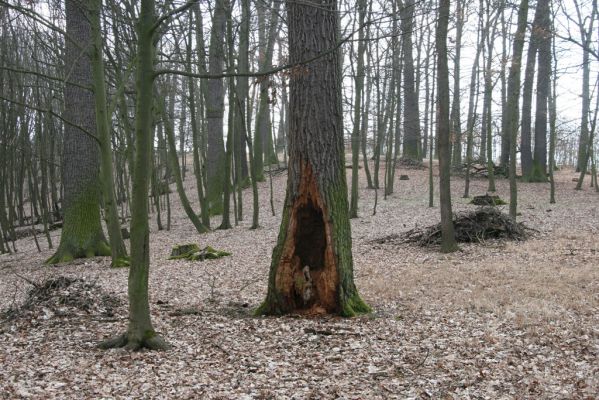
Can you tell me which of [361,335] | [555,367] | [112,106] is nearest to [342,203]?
[361,335]

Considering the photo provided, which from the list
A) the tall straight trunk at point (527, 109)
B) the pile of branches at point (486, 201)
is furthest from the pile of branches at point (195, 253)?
the tall straight trunk at point (527, 109)

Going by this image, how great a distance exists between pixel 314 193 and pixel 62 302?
342 centimetres

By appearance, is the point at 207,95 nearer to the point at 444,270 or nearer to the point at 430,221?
the point at 430,221

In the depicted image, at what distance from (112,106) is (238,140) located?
1135cm

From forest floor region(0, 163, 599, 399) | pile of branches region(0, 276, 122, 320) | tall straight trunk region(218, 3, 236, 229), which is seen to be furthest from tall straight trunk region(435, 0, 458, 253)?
pile of branches region(0, 276, 122, 320)

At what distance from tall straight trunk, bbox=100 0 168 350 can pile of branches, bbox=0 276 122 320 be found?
1524mm

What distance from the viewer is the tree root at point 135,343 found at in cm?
509

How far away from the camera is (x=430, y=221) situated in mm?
14859

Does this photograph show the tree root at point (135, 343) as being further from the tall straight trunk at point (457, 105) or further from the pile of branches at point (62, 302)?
the tall straight trunk at point (457, 105)

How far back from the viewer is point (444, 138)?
1011cm

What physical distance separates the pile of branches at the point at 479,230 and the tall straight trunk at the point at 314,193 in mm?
5379

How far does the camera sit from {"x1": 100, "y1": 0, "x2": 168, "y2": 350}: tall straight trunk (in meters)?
4.82

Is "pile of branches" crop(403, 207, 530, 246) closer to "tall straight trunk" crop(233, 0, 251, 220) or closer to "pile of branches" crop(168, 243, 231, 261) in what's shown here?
"pile of branches" crop(168, 243, 231, 261)

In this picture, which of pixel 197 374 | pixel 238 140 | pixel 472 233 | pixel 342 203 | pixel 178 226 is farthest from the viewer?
pixel 238 140
